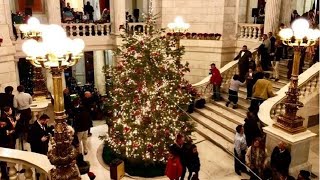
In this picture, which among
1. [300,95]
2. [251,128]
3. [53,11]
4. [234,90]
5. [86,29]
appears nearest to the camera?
[251,128]

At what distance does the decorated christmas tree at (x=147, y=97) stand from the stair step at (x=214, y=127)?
2021 mm

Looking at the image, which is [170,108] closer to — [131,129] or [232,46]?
[131,129]

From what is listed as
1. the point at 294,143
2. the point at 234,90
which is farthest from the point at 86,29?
the point at 294,143

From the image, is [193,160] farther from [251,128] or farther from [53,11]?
[53,11]

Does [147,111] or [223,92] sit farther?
[223,92]

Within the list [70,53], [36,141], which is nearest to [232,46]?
[36,141]

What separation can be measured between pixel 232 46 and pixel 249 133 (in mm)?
7637

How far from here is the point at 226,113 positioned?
37.0 ft

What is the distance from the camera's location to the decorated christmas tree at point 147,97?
829 cm

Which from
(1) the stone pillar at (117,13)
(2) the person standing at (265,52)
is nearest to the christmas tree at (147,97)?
(2) the person standing at (265,52)

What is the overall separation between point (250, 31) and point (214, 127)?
5671mm

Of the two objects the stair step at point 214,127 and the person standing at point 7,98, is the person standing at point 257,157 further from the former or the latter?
the person standing at point 7,98

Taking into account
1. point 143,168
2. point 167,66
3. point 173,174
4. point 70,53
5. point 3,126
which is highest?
point 70,53

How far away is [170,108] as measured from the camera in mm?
8570
